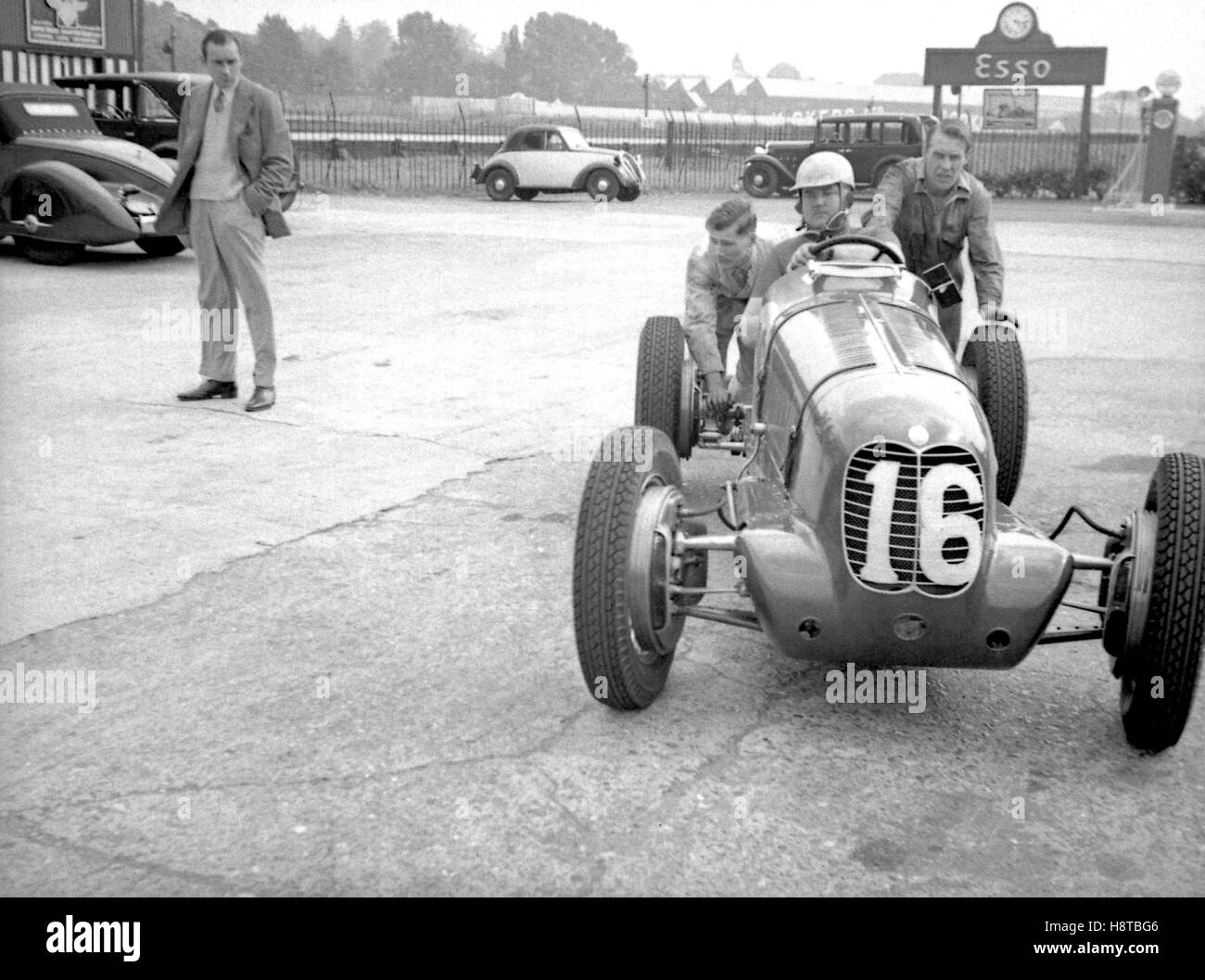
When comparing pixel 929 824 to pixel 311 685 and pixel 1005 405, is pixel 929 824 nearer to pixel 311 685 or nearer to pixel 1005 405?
pixel 311 685

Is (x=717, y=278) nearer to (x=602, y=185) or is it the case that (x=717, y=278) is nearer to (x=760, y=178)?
(x=602, y=185)

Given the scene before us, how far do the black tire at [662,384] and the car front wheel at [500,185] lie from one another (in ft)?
64.2

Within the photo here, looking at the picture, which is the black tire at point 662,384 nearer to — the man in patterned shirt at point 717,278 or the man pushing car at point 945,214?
the man in patterned shirt at point 717,278

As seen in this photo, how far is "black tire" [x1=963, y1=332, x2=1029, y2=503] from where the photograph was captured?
537 cm

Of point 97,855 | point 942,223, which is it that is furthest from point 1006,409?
point 97,855

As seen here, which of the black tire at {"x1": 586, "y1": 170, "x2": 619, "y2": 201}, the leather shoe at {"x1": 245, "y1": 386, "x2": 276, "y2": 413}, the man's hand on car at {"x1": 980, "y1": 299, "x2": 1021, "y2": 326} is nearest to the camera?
the man's hand on car at {"x1": 980, "y1": 299, "x2": 1021, "y2": 326}

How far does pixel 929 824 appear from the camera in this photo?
3207mm

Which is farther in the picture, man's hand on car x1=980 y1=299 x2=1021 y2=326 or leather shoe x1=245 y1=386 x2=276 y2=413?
leather shoe x1=245 y1=386 x2=276 y2=413

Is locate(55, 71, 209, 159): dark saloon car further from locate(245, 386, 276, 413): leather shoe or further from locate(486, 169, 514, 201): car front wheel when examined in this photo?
locate(245, 386, 276, 413): leather shoe

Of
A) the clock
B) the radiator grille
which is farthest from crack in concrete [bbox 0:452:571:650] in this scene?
the clock

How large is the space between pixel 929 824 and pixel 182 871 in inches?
69.1

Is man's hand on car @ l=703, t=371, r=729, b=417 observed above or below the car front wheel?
below

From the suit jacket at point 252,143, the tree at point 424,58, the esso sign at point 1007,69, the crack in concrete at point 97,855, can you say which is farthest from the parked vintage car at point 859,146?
the tree at point 424,58
